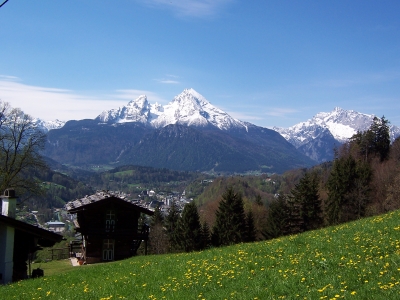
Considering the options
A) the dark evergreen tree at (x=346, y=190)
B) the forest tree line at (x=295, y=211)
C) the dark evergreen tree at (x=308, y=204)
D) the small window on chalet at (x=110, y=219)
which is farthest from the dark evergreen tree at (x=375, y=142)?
the small window on chalet at (x=110, y=219)

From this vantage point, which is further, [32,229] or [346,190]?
[346,190]

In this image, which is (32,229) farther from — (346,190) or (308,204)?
(346,190)

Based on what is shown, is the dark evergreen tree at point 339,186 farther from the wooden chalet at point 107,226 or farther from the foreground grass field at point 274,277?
the foreground grass field at point 274,277

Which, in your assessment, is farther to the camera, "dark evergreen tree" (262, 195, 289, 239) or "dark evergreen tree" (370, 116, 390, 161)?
"dark evergreen tree" (370, 116, 390, 161)

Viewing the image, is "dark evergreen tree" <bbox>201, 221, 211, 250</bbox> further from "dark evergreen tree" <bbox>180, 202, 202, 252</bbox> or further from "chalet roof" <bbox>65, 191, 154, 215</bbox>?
"chalet roof" <bbox>65, 191, 154, 215</bbox>

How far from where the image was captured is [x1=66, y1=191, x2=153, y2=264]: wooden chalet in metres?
39.2

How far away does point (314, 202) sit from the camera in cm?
6106

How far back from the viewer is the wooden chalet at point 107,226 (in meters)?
39.2

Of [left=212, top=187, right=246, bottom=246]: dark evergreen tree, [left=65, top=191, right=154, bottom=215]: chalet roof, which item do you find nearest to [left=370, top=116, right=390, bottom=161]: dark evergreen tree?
[left=212, top=187, right=246, bottom=246]: dark evergreen tree

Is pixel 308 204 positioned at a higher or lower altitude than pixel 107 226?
higher

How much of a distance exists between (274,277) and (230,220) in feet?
144

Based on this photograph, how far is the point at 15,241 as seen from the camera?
2383 centimetres

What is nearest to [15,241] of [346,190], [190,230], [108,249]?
[108,249]

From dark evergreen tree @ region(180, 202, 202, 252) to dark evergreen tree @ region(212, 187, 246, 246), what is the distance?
2.92m
